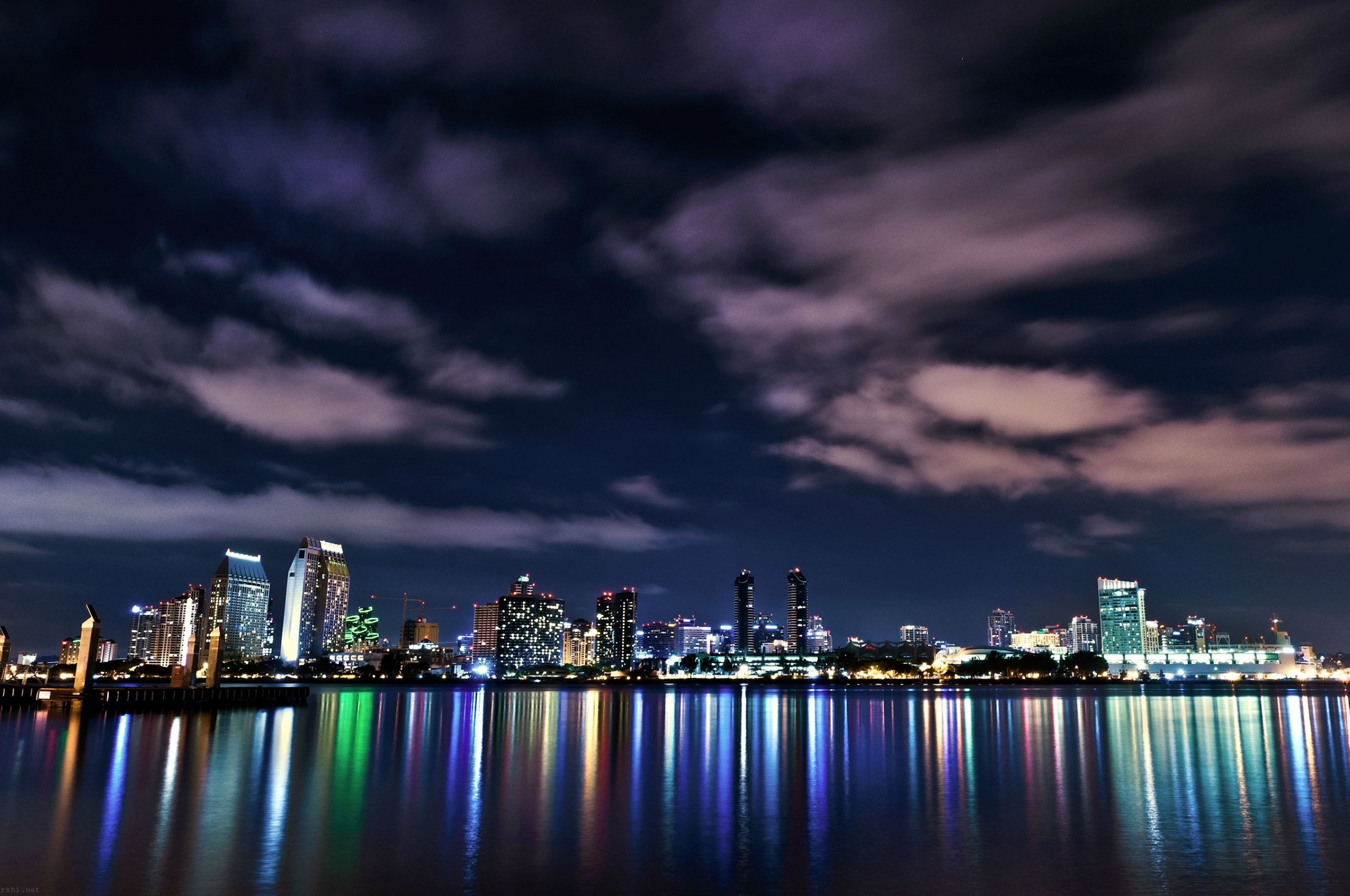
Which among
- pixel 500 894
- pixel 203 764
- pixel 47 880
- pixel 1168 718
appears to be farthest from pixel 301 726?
pixel 1168 718

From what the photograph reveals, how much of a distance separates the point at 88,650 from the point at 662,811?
8699cm

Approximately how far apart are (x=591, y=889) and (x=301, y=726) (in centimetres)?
5893

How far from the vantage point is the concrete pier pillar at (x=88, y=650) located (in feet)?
304

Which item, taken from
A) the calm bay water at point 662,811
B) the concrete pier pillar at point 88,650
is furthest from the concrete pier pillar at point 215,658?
the calm bay water at point 662,811

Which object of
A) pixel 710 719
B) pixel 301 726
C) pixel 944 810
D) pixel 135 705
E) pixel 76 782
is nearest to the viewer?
pixel 944 810

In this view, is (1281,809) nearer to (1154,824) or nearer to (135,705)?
(1154,824)

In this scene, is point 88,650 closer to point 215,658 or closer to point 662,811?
point 215,658

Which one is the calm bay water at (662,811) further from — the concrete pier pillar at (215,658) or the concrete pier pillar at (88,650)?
the concrete pier pillar at (215,658)

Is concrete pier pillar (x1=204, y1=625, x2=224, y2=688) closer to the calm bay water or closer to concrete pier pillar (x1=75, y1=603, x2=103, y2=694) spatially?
concrete pier pillar (x1=75, y1=603, x2=103, y2=694)

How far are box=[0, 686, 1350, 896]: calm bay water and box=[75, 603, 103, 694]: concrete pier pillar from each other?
23997mm

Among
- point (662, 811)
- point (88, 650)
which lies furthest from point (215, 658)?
point (662, 811)

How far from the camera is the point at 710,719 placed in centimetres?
8894

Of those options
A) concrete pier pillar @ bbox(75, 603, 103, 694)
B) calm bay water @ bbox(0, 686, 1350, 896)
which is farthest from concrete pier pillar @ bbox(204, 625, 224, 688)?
calm bay water @ bbox(0, 686, 1350, 896)

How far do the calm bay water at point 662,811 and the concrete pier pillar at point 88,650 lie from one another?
2400cm
